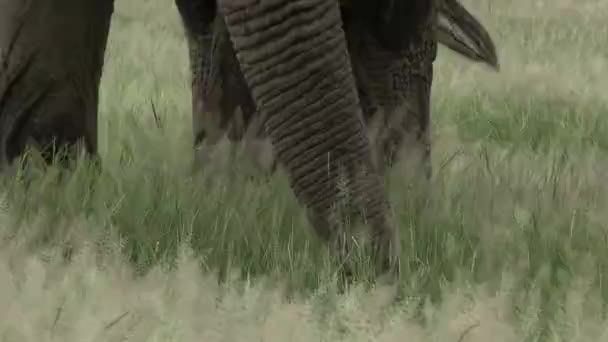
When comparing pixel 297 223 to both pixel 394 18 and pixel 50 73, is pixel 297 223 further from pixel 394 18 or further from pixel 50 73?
pixel 394 18

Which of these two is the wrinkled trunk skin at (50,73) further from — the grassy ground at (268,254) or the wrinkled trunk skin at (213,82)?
the wrinkled trunk skin at (213,82)

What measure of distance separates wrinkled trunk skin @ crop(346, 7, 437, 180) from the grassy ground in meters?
0.21

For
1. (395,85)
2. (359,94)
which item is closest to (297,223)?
(359,94)

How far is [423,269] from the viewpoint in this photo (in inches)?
137

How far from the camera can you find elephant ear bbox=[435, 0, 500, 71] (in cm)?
640

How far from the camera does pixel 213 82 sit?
17.1ft

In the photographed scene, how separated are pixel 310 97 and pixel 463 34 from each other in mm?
3451

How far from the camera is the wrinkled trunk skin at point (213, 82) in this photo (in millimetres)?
5133

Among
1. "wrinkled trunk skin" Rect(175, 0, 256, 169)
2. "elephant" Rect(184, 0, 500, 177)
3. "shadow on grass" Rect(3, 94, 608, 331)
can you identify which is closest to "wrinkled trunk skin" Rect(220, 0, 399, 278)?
"shadow on grass" Rect(3, 94, 608, 331)

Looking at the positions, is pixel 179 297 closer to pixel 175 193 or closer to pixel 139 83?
pixel 175 193

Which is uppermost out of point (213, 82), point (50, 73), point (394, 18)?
point (50, 73)

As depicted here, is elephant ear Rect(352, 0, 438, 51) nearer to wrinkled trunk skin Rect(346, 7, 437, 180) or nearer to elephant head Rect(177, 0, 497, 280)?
wrinkled trunk skin Rect(346, 7, 437, 180)

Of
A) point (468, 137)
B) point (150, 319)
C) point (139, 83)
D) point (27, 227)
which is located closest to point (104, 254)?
point (27, 227)

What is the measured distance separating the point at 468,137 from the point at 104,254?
4.11 metres
